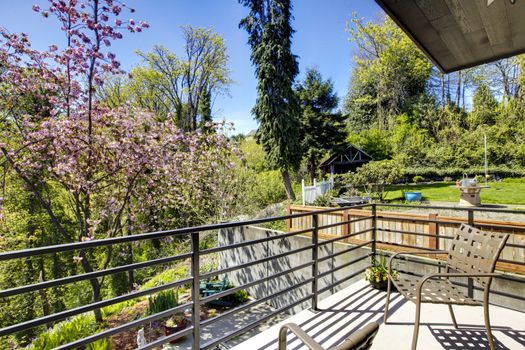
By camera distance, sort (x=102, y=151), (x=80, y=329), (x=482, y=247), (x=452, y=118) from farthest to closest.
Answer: (x=452, y=118) → (x=102, y=151) → (x=80, y=329) → (x=482, y=247)

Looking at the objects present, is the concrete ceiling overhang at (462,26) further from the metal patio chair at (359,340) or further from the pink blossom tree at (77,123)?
the pink blossom tree at (77,123)

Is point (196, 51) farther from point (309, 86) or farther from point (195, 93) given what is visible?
point (309, 86)

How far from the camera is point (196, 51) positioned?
59.9 ft

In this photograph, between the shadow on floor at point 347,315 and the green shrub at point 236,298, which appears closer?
the shadow on floor at point 347,315

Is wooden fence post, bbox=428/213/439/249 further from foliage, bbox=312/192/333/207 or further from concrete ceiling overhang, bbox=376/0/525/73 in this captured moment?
foliage, bbox=312/192/333/207

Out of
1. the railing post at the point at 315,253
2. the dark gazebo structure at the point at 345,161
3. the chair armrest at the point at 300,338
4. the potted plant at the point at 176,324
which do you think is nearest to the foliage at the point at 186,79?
the dark gazebo structure at the point at 345,161

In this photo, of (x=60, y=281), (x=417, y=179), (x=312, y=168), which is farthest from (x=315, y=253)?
(x=417, y=179)

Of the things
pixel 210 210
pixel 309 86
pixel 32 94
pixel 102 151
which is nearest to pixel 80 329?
pixel 102 151

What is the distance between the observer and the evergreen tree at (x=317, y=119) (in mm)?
16906

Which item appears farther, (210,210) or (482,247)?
(210,210)

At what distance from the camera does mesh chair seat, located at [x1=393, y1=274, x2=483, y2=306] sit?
1822mm

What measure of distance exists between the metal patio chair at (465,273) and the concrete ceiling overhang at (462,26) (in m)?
1.62

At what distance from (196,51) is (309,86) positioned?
8.05 m

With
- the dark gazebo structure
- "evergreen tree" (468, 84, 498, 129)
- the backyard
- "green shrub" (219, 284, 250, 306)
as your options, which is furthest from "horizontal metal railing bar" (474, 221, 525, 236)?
"evergreen tree" (468, 84, 498, 129)
